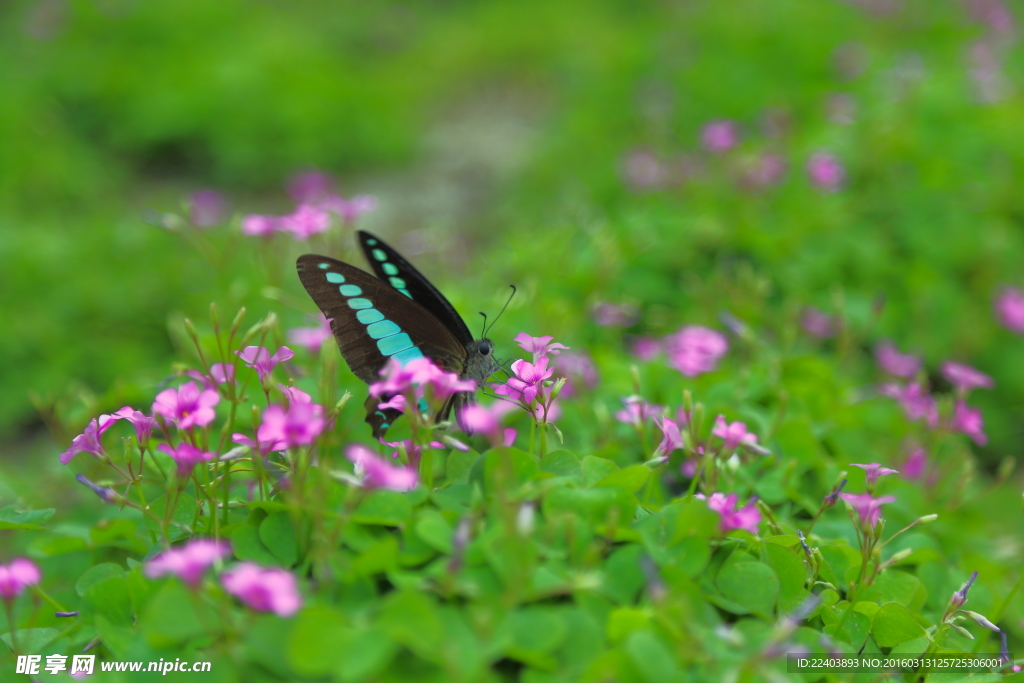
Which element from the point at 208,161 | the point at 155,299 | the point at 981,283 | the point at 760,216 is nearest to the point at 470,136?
the point at 208,161

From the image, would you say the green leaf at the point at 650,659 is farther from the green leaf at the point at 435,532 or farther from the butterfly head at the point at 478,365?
the butterfly head at the point at 478,365

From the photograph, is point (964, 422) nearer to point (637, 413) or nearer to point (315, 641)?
point (637, 413)

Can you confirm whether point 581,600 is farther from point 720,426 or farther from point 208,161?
point 208,161

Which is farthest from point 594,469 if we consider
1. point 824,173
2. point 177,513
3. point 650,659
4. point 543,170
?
point 543,170

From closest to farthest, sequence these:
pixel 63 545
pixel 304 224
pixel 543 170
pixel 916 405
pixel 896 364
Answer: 1. pixel 63 545
2. pixel 304 224
3. pixel 916 405
4. pixel 896 364
5. pixel 543 170

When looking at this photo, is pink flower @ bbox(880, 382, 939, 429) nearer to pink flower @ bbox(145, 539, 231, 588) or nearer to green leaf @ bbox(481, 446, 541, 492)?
green leaf @ bbox(481, 446, 541, 492)

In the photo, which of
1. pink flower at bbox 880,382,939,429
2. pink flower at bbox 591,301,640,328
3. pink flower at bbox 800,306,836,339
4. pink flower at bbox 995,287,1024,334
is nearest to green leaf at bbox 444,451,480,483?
pink flower at bbox 591,301,640,328
